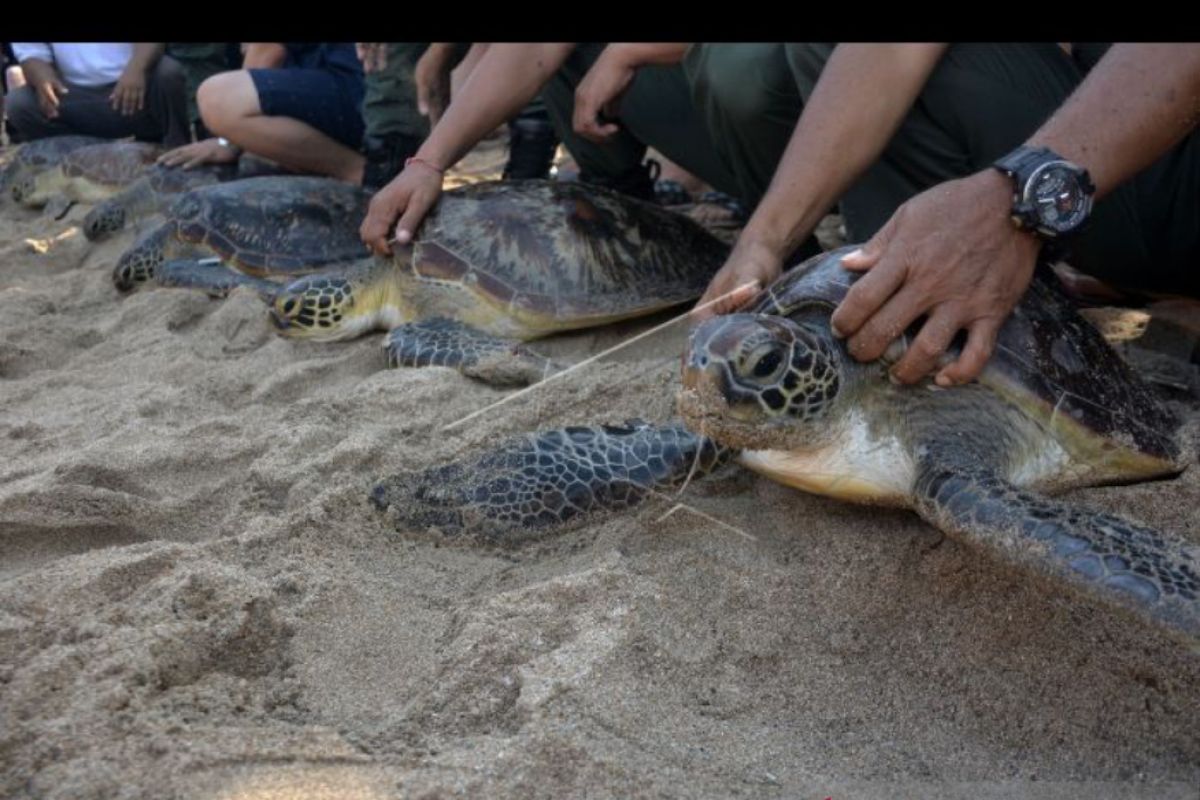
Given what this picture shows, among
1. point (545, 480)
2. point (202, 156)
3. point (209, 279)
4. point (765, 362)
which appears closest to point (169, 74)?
point (202, 156)

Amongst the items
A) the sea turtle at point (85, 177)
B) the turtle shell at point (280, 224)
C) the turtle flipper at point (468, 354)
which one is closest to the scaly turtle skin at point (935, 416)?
the turtle flipper at point (468, 354)

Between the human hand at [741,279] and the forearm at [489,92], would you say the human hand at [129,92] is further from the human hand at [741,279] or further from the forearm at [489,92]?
the human hand at [741,279]

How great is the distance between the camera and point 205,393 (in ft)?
8.33

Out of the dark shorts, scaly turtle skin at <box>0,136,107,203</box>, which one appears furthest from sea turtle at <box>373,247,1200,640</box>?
scaly turtle skin at <box>0,136,107,203</box>

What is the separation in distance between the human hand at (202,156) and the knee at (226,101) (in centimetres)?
19

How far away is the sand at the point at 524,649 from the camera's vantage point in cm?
117

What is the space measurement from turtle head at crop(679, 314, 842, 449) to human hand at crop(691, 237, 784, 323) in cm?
34

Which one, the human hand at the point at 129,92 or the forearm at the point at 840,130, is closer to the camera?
the forearm at the point at 840,130

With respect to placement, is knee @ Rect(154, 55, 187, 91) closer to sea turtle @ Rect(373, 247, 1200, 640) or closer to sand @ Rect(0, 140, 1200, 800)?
sand @ Rect(0, 140, 1200, 800)

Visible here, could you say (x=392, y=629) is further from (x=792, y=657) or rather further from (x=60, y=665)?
(x=792, y=657)

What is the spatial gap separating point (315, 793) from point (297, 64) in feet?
15.0

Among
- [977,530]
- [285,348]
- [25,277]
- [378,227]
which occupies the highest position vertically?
[977,530]

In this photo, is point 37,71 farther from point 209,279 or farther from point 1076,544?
point 1076,544
